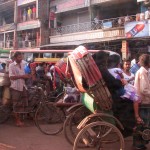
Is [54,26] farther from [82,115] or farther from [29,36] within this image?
[82,115]

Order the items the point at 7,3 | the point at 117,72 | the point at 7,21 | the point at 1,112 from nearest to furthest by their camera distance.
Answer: the point at 117,72, the point at 1,112, the point at 7,3, the point at 7,21

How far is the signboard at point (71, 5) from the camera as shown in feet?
65.5

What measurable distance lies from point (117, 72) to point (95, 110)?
2.35 ft

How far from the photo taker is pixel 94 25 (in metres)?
19.0

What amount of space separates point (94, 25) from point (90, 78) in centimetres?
1536

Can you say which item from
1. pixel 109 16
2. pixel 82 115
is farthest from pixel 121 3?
pixel 82 115

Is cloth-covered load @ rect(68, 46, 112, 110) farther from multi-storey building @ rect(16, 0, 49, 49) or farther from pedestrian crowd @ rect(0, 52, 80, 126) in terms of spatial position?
multi-storey building @ rect(16, 0, 49, 49)

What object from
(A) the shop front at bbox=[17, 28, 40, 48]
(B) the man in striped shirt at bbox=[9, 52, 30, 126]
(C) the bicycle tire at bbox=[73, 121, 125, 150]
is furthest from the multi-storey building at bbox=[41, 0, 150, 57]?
(C) the bicycle tire at bbox=[73, 121, 125, 150]

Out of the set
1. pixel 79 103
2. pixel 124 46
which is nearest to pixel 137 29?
pixel 124 46

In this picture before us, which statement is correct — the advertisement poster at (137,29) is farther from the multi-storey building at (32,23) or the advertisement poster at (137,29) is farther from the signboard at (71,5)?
the multi-storey building at (32,23)

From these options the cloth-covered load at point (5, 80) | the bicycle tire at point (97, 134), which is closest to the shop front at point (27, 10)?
the cloth-covered load at point (5, 80)

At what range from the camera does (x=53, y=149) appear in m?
4.96

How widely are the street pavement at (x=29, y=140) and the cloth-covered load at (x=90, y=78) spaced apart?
1339mm

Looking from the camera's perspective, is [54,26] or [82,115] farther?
[54,26]
